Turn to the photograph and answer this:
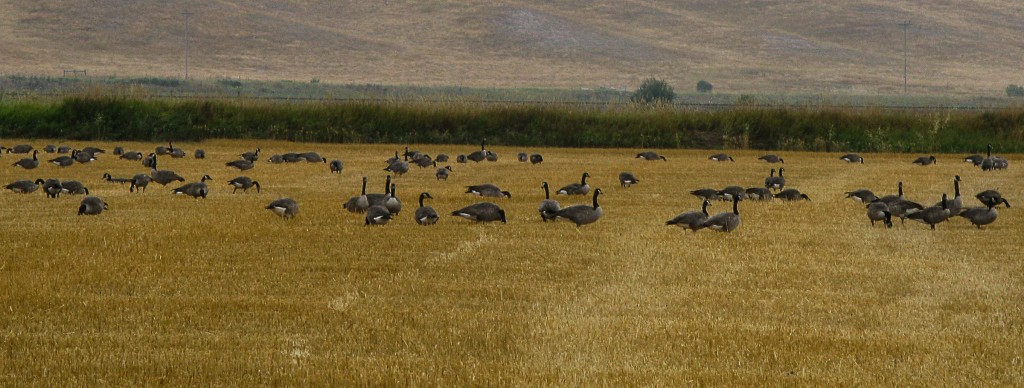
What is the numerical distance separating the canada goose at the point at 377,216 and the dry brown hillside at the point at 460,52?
14057 cm

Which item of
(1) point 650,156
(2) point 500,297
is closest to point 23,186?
(2) point 500,297

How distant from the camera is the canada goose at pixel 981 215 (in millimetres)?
22438

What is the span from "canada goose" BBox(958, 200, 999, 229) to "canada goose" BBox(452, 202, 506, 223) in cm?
798

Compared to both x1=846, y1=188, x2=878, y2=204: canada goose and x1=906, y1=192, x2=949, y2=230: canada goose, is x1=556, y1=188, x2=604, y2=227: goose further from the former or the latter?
x1=846, y1=188, x2=878, y2=204: canada goose

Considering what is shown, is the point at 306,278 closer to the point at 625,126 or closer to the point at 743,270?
the point at 743,270

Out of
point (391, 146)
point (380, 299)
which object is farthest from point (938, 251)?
point (391, 146)

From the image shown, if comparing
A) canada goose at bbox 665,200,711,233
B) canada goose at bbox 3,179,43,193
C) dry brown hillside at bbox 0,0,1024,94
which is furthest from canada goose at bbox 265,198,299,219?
dry brown hillside at bbox 0,0,1024,94

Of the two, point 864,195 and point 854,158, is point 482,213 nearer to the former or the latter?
→ point 864,195

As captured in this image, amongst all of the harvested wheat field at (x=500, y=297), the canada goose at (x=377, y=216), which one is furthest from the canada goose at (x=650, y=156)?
the canada goose at (x=377, y=216)

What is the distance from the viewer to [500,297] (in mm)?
14969

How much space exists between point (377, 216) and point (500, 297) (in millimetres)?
6987

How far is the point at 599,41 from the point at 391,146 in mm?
144456

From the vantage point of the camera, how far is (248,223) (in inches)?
879

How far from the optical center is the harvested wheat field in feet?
37.7
